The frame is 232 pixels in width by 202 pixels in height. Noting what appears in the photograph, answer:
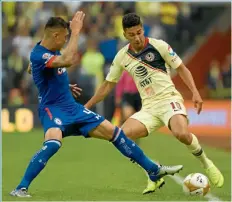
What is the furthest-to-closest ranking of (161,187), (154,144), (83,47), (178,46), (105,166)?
(178,46)
(83,47)
(154,144)
(105,166)
(161,187)

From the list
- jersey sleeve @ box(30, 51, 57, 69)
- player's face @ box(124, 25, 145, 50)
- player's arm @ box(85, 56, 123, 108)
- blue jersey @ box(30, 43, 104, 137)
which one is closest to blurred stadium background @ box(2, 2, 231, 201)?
player's arm @ box(85, 56, 123, 108)

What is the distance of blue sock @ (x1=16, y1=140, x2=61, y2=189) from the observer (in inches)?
344

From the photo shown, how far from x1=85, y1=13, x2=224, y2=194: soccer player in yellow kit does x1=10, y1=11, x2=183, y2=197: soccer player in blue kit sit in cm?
88

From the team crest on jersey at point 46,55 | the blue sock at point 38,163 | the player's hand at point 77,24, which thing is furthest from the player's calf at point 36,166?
the player's hand at point 77,24

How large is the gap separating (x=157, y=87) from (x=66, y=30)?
1758 millimetres

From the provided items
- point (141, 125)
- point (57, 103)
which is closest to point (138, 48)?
point (141, 125)

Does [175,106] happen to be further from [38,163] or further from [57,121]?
[38,163]

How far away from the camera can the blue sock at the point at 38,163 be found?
28.7 ft

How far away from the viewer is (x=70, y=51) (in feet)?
27.9

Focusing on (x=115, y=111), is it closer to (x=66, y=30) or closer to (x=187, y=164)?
(x=187, y=164)

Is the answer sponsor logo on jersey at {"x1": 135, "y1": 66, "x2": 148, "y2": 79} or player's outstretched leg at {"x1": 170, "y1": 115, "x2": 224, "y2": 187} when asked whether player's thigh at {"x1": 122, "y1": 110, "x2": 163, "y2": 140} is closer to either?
player's outstretched leg at {"x1": 170, "y1": 115, "x2": 224, "y2": 187}

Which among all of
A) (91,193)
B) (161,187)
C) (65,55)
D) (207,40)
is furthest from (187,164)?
(207,40)

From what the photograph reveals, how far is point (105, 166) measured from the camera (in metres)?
12.9

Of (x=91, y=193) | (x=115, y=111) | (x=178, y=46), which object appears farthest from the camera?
(x=178, y=46)
